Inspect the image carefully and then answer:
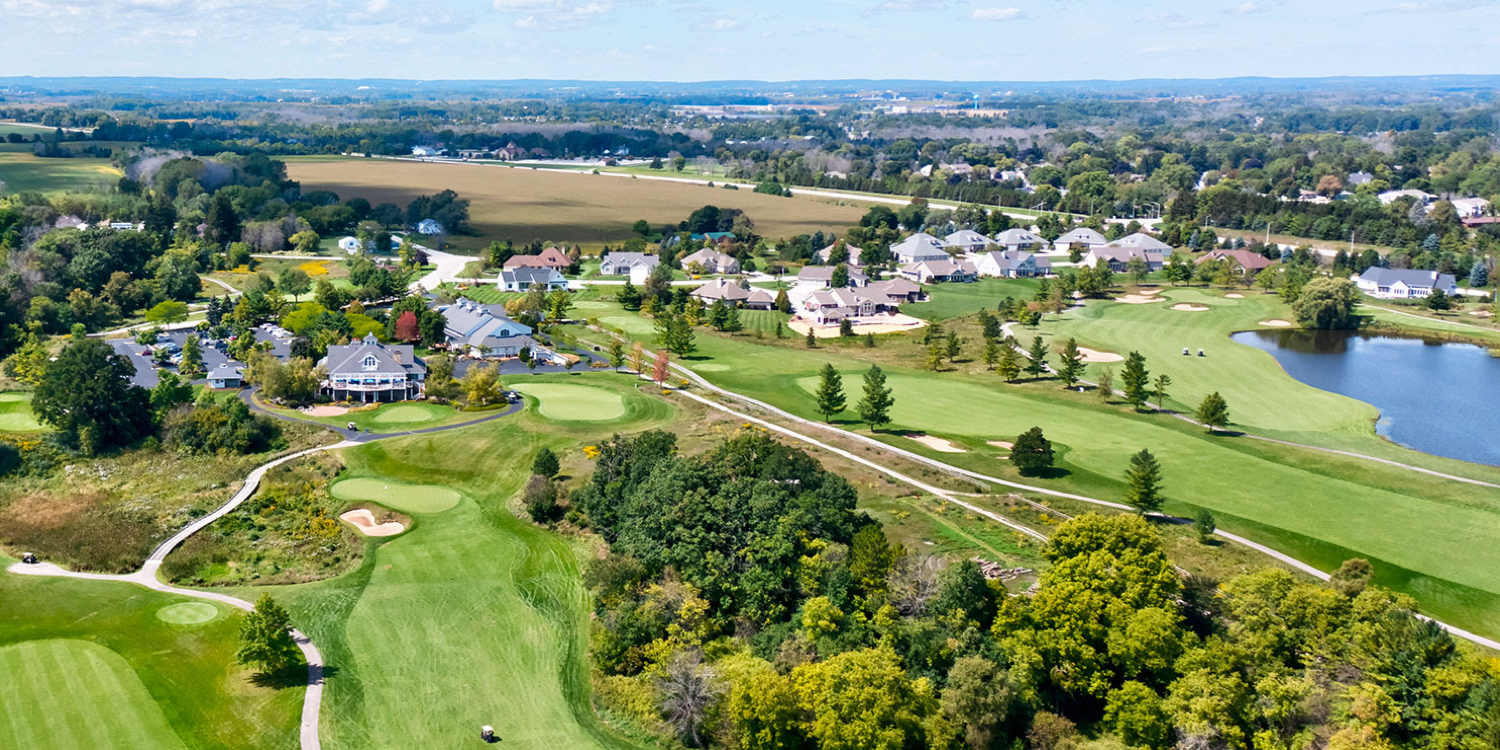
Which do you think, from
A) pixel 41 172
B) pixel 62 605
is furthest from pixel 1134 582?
pixel 41 172

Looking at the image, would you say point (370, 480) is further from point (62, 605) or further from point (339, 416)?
point (62, 605)

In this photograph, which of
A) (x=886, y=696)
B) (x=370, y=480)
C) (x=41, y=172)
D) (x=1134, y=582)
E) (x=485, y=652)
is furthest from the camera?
(x=41, y=172)

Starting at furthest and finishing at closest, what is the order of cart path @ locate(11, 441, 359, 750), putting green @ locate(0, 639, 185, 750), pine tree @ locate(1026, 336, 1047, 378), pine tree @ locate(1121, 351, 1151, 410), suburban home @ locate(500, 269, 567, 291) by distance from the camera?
1. suburban home @ locate(500, 269, 567, 291)
2. pine tree @ locate(1026, 336, 1047, 378)
3. pine tree @ locate(1121, 351, 1151, 410)
4. cart path @ locate(11, 441, 359, 750)
5. putting green @ locate(0, 639, 185, 750)

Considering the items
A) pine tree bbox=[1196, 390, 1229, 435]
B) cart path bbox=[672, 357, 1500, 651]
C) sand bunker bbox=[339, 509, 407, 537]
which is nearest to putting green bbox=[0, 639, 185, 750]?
sand bunker bbox=[339, 509, 407, 537]

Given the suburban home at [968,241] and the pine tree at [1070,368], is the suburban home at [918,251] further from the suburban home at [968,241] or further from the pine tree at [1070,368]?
the pine tree at [1070,368]

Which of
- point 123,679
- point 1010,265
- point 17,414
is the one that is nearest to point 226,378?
point 17,414

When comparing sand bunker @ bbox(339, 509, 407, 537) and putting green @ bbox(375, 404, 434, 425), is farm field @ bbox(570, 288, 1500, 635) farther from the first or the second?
sand bunker @ bbox(339, 509, 407, 537)

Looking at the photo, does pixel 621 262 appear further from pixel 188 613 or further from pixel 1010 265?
pixel 188 613
